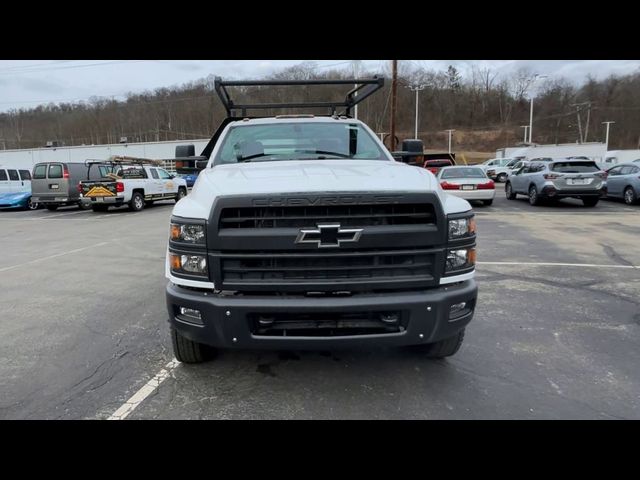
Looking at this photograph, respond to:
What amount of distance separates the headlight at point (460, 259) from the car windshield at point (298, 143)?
155cm

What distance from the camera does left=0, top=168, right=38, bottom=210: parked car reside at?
1992 cm

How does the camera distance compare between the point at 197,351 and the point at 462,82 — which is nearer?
the point at 197,351

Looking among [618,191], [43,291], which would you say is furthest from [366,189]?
[618,191]

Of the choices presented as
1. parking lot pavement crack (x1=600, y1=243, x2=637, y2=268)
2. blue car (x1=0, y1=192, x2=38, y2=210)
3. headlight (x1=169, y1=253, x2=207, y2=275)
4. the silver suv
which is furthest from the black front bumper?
blue car (x1=0, y1=192, x2=38, y2=210)

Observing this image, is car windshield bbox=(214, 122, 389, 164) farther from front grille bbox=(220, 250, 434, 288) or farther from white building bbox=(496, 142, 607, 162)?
white building bbox=(496, 142, 607, 162)

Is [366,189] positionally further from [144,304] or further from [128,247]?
[128,247]

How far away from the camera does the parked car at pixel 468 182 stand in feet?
51.2

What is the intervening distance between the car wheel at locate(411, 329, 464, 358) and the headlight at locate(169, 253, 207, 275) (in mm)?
1910

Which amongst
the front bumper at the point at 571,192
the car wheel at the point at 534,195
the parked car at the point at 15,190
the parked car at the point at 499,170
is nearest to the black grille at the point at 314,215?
the front bumper at the point at 571,192

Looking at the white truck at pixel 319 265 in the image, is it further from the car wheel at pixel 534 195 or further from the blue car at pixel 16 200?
the blue car at pixel 16 200

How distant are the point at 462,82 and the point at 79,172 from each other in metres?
107

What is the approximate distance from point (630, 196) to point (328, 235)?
1708 cm

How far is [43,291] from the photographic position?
5.98m
